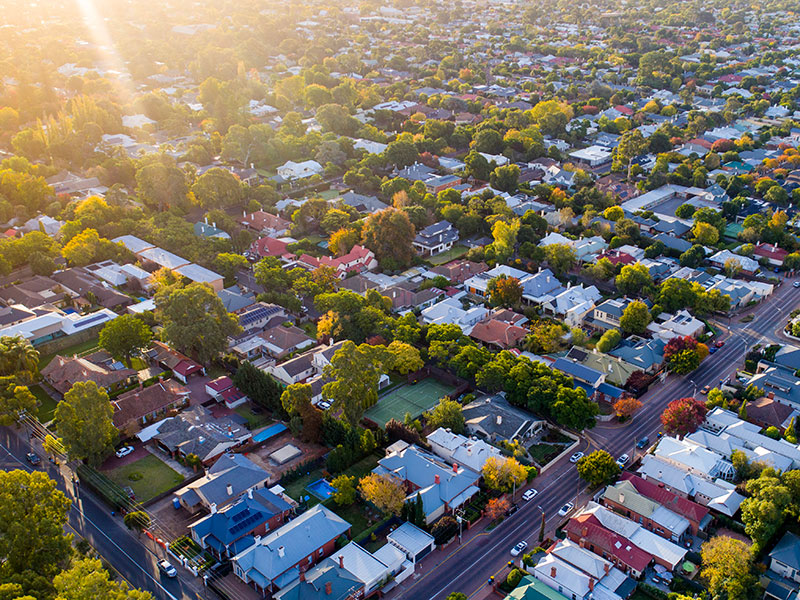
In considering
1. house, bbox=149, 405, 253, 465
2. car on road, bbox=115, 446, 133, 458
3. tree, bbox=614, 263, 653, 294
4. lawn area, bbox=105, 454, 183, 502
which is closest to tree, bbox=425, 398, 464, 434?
house, bbox=149, 405, 253, 465

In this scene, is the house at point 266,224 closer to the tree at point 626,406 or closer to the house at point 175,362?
the house at point 175,362

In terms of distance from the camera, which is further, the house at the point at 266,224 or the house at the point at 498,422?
the house at the point at 266,224

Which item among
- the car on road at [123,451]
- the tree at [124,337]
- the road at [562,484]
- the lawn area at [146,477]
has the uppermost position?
the tree at [124,337]

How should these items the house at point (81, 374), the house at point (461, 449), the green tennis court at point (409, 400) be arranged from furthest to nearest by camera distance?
the house at point (81, 374), the green tennis court at point (409, 400), the house at point (461, 449)

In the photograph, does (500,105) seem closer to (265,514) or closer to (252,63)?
(252,63)

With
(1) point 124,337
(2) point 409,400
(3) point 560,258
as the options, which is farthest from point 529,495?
(1) point 124,337

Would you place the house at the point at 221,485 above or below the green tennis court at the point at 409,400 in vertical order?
above

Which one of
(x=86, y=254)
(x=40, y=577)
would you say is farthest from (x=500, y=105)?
(x=40, y=577)

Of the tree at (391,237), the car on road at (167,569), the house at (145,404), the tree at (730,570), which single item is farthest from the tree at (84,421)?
the tree at (730,570)
